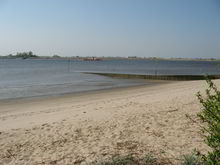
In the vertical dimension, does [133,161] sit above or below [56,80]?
above

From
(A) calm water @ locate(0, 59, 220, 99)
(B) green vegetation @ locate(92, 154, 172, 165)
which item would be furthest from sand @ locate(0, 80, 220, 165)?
(A) calm water @ locate(0, 59, 220, 99)

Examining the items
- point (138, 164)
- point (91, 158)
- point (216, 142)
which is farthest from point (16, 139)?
point (216, 142)

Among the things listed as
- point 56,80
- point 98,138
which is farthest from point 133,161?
point 56,80

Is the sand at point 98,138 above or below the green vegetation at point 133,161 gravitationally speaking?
below

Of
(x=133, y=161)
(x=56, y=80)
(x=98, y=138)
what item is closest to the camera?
(x=133, y=161)

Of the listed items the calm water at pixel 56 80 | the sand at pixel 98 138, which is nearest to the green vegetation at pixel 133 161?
the sand at pixel 98 138

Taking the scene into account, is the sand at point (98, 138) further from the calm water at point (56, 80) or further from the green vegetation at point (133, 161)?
the calm water at point (56, 80)

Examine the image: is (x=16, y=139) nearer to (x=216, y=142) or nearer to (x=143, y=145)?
(x=143, y=145)

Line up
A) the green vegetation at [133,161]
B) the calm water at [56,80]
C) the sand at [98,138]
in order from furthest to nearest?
the calm water at [56,80], the sand at [98,138], the green vegetation at [133,161]

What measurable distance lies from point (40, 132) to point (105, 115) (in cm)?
273

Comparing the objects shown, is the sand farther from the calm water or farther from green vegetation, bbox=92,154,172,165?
the calm water

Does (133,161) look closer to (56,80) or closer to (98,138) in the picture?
(98,138)

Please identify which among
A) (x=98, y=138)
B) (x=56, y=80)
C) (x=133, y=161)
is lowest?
(x=56, y=80)

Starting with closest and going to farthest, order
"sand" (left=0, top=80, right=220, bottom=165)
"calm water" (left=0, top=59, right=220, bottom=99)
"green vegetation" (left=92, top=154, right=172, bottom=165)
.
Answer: "green vegetation" (left=92, top=154, right=172, bottom=165) < "sand" (left=0, top=80, right=220, bottom=165) < "calm water" (left=0, top=59, right=220, bottom=99)
